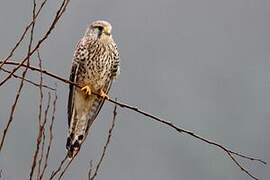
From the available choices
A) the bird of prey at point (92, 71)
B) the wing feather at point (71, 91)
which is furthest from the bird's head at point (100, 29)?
the wing feather at point (71, 91)

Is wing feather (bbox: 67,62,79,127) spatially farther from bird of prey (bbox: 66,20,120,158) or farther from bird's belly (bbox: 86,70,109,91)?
bird's belly (bbox: 86,70,109,91)

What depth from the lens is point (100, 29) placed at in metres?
4.69

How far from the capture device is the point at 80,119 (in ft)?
15.0

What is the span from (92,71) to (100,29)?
0.37 meters

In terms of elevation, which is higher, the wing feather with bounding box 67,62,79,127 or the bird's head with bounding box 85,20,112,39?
the bird's head with bounding box 85,20,112,39

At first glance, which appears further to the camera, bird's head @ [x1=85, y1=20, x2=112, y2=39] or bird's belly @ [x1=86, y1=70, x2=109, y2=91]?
bird's head @ [x1=85, y1=20, x2=112, y2=39]

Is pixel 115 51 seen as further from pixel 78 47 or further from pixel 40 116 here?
pixel 40 116

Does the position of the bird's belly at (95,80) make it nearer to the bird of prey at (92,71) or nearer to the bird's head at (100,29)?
the bird of prey at (92,71)

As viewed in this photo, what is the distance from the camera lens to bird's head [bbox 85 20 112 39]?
464 centimetres

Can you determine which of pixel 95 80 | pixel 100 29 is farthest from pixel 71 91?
pixel 100 29

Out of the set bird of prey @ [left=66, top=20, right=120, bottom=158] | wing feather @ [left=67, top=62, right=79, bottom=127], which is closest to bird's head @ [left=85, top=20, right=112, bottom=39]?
bird of prey @ [left=66, top=20, right=120, bottom=158]

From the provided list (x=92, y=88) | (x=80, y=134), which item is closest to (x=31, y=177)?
(x=80, y=134)

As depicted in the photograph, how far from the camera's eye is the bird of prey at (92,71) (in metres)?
4.52

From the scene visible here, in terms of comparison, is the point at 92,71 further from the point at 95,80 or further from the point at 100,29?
the point at 100,29
